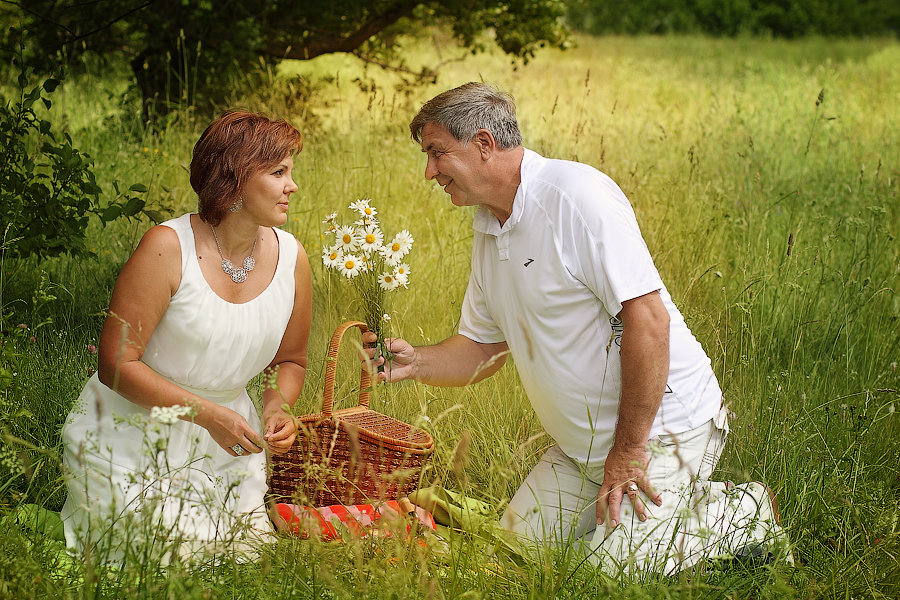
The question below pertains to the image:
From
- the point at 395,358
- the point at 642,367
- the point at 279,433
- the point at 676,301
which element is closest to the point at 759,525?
the point at 642,367

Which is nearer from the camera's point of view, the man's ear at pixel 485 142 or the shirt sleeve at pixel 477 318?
the man's ear at pixel 485 142

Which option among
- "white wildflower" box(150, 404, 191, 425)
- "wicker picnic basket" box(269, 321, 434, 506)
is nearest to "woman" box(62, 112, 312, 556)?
"wicker picnic basket" box(269, 321, 434, 506)

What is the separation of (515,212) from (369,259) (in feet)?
1.57

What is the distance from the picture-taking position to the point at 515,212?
2.71 metres

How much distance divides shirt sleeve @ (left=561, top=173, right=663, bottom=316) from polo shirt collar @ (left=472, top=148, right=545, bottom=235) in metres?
0.17

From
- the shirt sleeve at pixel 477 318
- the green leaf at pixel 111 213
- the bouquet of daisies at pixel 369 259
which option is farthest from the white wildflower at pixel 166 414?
the green leaf at pixel 111 213

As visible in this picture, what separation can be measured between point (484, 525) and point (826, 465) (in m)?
1.38

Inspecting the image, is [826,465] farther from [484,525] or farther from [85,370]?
[85,370]

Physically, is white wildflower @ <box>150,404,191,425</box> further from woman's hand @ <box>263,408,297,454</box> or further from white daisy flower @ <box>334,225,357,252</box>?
white daisy flower @ <box>334,225,357,252</box>

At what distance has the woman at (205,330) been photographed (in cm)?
253

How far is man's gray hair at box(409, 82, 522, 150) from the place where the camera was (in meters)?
2.64

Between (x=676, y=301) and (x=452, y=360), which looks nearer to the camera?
(x=452, y=360)

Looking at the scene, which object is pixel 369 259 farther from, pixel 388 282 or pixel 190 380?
pixel 190 380

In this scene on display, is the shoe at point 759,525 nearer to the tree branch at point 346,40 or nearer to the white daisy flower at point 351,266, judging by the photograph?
the white daisy flower at point 351,266
